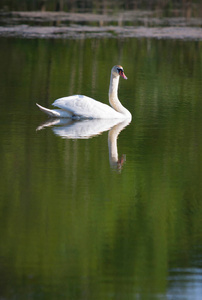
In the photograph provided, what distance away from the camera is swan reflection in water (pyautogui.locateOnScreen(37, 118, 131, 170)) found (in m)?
11.4

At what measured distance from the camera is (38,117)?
1304cm

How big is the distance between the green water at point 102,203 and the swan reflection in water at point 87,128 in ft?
0.43

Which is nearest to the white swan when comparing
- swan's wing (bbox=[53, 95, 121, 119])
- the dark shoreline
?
swan's wing (bbox=[53, 95, 121, 119])

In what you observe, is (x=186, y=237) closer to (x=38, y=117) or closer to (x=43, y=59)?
(x=38, y=117)

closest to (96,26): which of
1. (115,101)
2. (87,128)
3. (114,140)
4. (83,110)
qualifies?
(115,101)

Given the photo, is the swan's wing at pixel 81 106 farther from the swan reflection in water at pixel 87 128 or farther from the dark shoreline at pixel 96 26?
the dark shoreline at pixel 96 26

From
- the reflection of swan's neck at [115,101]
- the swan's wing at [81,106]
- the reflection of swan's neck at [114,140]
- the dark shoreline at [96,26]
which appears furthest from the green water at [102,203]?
the dark shoreline at [96,26]

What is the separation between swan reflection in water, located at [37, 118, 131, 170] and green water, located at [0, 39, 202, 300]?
0.13 metres

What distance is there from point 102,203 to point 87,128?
4.30 m

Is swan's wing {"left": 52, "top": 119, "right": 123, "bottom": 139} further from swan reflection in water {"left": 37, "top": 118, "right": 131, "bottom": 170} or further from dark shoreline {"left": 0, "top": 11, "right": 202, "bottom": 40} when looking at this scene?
dark shoreline {"left": 0, "top": 11, "right": 202, "bottom": 40}

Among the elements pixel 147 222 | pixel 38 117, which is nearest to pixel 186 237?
pixel 147 222

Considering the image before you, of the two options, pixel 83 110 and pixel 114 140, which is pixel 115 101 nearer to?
pixel 83 110

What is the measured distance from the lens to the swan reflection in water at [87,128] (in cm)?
1138

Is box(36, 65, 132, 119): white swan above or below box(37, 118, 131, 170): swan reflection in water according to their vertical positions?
above
